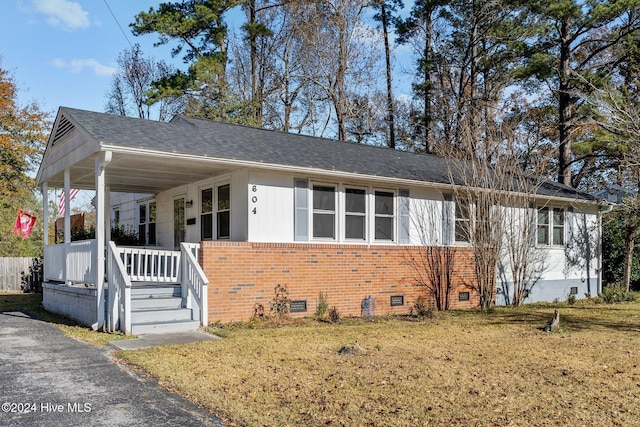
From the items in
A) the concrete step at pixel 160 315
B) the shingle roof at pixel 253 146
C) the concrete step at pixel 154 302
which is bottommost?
the concrete step at pixel 160 315

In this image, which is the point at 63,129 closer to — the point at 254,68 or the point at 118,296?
the point at 118,296

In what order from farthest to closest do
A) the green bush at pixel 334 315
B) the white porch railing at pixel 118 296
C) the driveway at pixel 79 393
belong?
the green bush at pixel 334 315, the white porch railing at pixel 118 296, the driveway at pixel 79 393

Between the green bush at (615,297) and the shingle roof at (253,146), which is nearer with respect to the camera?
the shingle roof at (253,146)

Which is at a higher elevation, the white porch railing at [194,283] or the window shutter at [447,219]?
the window shutter at [447,219]

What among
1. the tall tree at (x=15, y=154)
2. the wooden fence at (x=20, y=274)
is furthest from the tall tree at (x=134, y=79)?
the wooden fence at (x=20, y=274)

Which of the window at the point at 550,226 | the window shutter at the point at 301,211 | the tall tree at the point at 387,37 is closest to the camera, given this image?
the window shutter at the point at 301,211

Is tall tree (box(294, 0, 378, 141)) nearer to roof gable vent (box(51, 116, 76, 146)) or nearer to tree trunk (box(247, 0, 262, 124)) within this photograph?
tree trunk (box(247, 0, 262, 124))

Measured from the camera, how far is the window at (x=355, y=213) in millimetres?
12383

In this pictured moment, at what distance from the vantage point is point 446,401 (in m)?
5.20

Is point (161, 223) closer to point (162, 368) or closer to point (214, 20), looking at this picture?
point (162, 368)

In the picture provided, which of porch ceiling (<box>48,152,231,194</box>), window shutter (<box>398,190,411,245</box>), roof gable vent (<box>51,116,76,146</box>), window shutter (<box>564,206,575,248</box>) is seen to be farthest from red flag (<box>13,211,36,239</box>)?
window shutter (<box>564,206,575,248</box>)

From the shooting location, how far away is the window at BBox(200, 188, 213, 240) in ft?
40.8

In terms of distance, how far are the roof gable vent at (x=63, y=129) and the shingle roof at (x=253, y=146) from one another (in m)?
0.28

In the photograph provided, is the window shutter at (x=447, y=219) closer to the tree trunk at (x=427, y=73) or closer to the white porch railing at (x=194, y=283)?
the white porch railing at (x=194, y=283)
